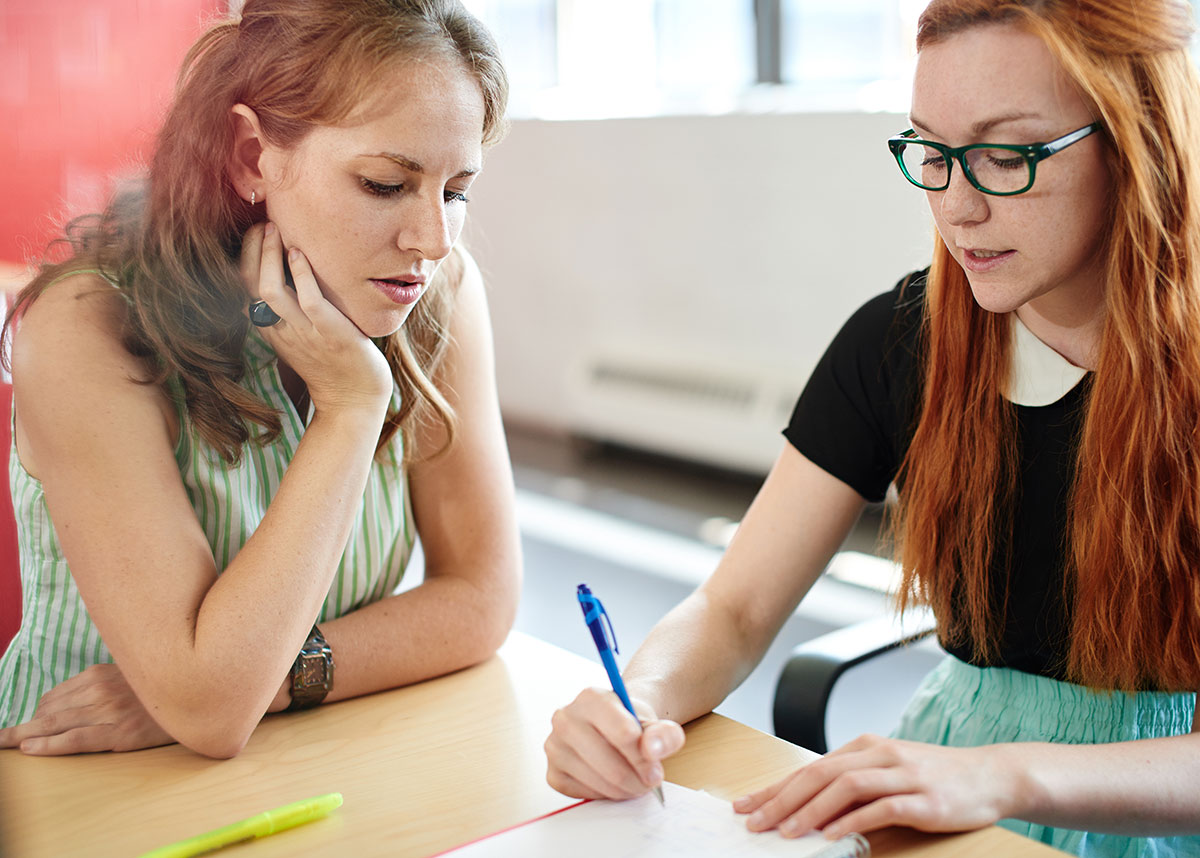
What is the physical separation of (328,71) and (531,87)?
12.4 feet

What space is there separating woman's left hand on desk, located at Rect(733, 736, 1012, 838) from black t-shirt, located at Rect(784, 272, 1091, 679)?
40 cm

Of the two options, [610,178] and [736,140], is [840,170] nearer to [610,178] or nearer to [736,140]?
[736,140]

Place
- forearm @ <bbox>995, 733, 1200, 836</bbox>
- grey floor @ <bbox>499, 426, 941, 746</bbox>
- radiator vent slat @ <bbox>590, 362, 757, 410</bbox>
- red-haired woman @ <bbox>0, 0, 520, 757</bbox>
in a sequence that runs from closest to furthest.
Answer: forearm @ <bbox>995, 733, 1200, 836</bbox>
red-haired woman @ <bbox>0, 0, 520, 757</bbox>
grey floor @ <bbox>499, 426, 941, 746</bbox>
radiator vent slat @ <bbox>590, 362, 757, 410</bbox>

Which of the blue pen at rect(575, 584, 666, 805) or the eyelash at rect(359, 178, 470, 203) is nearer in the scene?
the blue pen at rect(575, 584, 666, 805)

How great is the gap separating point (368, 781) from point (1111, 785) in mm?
588

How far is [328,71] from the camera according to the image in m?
1.04

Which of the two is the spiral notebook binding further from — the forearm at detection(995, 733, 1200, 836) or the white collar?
the white collar

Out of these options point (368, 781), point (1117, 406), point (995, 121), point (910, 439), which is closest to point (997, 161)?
point (995, 121)

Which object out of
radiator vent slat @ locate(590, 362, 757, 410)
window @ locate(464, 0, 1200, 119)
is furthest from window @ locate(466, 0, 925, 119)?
radiator vent slat @ locate(590, 362, 757, 410)

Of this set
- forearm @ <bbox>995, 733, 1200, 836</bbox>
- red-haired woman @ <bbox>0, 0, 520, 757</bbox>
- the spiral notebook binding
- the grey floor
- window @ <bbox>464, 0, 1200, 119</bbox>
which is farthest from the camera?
window @ <bbox>464, 0, 1200, 119</bbox>

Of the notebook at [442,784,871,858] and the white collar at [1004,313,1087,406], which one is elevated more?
the white collar at [1004,313,1087,406]

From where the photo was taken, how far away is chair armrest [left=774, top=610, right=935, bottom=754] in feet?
3.96

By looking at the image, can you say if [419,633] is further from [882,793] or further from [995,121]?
[995,121]

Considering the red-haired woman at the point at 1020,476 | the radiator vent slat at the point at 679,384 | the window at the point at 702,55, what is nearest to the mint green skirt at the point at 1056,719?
the red-haired woman at the point at 1020,476
